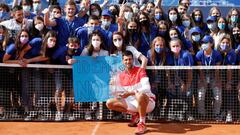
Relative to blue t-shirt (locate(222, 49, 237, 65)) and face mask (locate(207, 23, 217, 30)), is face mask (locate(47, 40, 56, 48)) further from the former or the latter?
face mask (locate(207, 23, 217, 30))

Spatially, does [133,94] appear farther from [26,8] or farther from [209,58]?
[26,8]

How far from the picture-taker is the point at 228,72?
370 inches

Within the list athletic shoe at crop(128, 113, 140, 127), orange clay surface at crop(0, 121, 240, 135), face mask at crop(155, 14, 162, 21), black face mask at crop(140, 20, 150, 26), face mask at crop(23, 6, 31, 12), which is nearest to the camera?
orange clay surface at crop(0, 121, 240, 135)

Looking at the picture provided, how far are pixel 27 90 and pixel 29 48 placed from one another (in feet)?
2.78

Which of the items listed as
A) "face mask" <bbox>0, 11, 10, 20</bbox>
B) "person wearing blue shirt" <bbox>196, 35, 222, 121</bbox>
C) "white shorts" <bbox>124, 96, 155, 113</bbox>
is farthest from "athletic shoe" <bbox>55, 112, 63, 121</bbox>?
"person wearing blue shirt" <bbox>196, 35, 222, 121</bbox>

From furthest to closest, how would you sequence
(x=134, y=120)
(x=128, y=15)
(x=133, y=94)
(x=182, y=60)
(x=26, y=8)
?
(x=26, y=8) < (x=128, y=15) < (x=182, y=60) < (x=134, y=120) < (x=133, y=94)

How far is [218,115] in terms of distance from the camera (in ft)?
31.4

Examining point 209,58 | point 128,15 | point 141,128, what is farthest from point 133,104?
point 128,15

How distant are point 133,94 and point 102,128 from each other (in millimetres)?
892

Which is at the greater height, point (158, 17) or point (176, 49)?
point (158, 17)

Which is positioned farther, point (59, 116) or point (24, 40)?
point (59, 116)

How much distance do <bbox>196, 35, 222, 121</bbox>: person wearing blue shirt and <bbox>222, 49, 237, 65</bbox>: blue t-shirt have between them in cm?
10

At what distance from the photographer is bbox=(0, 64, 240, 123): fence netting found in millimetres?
9477

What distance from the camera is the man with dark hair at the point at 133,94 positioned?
8.65m
